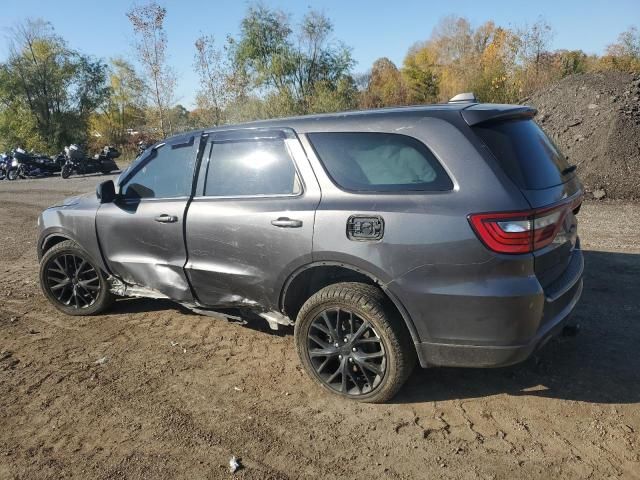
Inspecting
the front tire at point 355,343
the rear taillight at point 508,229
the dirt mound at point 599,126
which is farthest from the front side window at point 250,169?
the dirt mound at point 599,126

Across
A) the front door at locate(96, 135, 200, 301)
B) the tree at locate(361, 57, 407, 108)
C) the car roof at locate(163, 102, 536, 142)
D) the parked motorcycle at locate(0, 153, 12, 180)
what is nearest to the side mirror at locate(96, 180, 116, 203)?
the front door at locate(96, 135, 200, 301)

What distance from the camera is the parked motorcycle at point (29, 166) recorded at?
23.0 metres

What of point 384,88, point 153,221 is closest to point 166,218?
point 153,221

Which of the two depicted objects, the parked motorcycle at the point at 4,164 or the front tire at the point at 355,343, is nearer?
the front tire at the point at 355,343

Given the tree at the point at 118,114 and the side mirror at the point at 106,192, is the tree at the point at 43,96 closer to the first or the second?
the tree at the point at 118,114

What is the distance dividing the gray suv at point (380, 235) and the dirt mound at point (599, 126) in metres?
8.01

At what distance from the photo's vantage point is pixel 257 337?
430cm

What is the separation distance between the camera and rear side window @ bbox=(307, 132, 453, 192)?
2885 mm

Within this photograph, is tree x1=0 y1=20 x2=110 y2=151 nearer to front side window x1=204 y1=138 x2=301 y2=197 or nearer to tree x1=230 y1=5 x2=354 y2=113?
tree x1=230 y1=5 x2=354 y2=113

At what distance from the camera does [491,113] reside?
9.73 feet

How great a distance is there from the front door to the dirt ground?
0.59 meters

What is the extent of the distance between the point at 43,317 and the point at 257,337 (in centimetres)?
231

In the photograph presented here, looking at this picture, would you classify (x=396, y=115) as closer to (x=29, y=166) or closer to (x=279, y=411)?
(x=279, y=411)

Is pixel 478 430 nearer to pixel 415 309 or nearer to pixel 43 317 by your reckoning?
pixel 415 309
